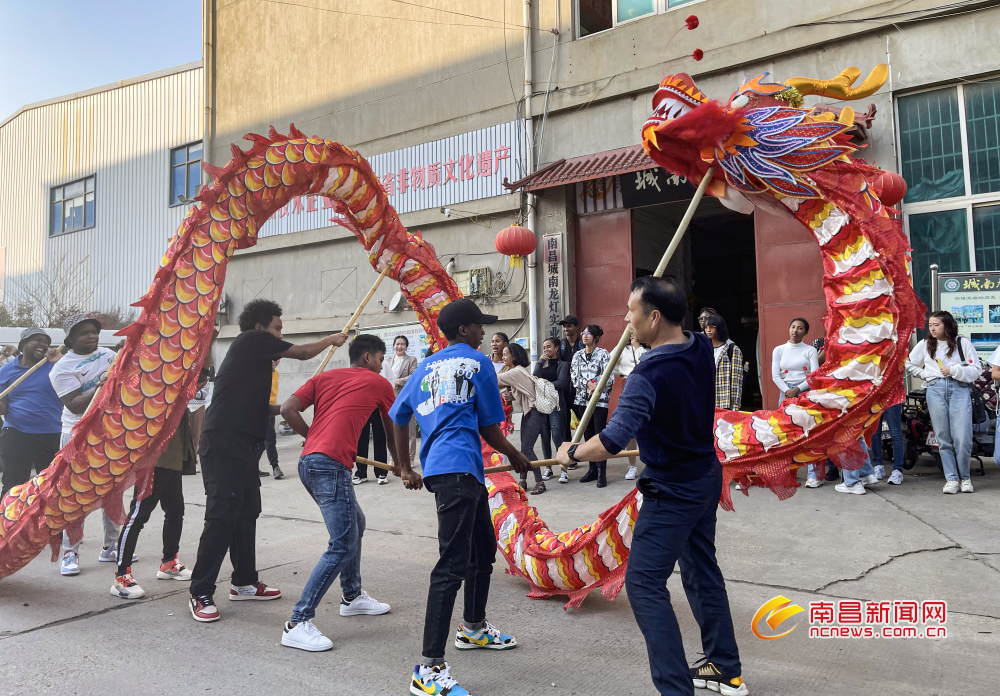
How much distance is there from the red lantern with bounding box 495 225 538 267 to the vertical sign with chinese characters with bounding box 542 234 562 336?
515 millimetres

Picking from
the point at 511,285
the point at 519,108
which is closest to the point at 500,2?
the point at 519,108

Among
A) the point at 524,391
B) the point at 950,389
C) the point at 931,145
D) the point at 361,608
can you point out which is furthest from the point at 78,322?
the point at 931,145

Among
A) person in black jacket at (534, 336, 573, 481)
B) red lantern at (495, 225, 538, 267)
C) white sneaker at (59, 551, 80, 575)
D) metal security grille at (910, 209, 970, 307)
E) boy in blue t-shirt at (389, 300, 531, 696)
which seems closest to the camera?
boy in blue t-shirt at (389, 300, 531, 696)

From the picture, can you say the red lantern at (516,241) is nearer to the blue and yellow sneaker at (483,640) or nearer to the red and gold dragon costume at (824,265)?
the red and gold dragon costume at (824,265)

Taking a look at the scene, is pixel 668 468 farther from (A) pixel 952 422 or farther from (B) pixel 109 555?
(A) pixel 952 422

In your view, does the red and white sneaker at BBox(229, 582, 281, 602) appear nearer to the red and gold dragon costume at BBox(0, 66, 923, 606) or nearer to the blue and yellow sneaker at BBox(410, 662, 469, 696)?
the red and gold dragon costume at BBox(0, 66, 923, 606)

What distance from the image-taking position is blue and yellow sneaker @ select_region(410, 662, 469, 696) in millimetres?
2846

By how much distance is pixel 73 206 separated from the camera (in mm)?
18766

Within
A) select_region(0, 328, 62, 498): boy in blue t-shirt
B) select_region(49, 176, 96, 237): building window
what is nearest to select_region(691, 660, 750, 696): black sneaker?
select_region(0, 328, 62, 498): boy in blue t-shirt

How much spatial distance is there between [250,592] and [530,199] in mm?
7410

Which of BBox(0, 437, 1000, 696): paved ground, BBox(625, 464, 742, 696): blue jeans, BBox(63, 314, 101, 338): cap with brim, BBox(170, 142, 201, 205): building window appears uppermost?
BBox(170, 142, 201, 205): building window

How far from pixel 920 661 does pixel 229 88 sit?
14.9m

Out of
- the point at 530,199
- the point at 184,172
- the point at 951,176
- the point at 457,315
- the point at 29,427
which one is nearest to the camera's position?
the point at 457,315

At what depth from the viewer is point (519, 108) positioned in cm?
1048
